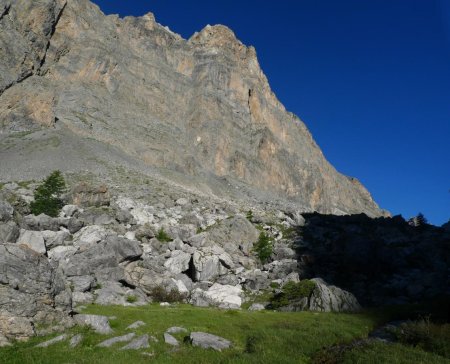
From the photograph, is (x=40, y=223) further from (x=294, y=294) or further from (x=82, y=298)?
(x=294, y=294)

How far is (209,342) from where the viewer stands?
21.5 meters

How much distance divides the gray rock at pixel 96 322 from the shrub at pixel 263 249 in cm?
4360

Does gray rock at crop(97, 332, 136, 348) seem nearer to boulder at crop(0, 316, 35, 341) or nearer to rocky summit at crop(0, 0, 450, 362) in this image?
rocky summit at crop(0, 0, 450, 362)

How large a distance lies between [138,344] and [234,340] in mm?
5801

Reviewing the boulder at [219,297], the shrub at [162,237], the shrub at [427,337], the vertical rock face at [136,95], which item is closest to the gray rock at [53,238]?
the shrub at [162,237]

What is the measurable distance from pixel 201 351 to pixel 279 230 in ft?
219

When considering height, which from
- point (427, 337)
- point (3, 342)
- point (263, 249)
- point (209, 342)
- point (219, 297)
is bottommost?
point (3, 342)

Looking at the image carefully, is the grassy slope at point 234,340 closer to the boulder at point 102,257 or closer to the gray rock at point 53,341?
the gray rock at point 53,341

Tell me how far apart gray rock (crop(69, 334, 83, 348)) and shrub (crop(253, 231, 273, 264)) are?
47031mm

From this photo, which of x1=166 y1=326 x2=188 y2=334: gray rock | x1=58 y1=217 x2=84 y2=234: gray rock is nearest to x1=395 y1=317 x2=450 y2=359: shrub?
x1=166 y1=326 x2=188 y2=334: gray rock

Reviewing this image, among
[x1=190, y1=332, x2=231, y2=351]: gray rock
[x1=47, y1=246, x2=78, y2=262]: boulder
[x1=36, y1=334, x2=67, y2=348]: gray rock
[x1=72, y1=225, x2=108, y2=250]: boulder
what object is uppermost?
[x1=72, y1=225, x2=108, y2=250]: boulder

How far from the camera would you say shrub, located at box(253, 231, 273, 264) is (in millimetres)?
66375

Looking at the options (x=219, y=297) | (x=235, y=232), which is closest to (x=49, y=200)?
(x=235, y=232)

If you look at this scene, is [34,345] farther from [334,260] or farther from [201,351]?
[334,260]
